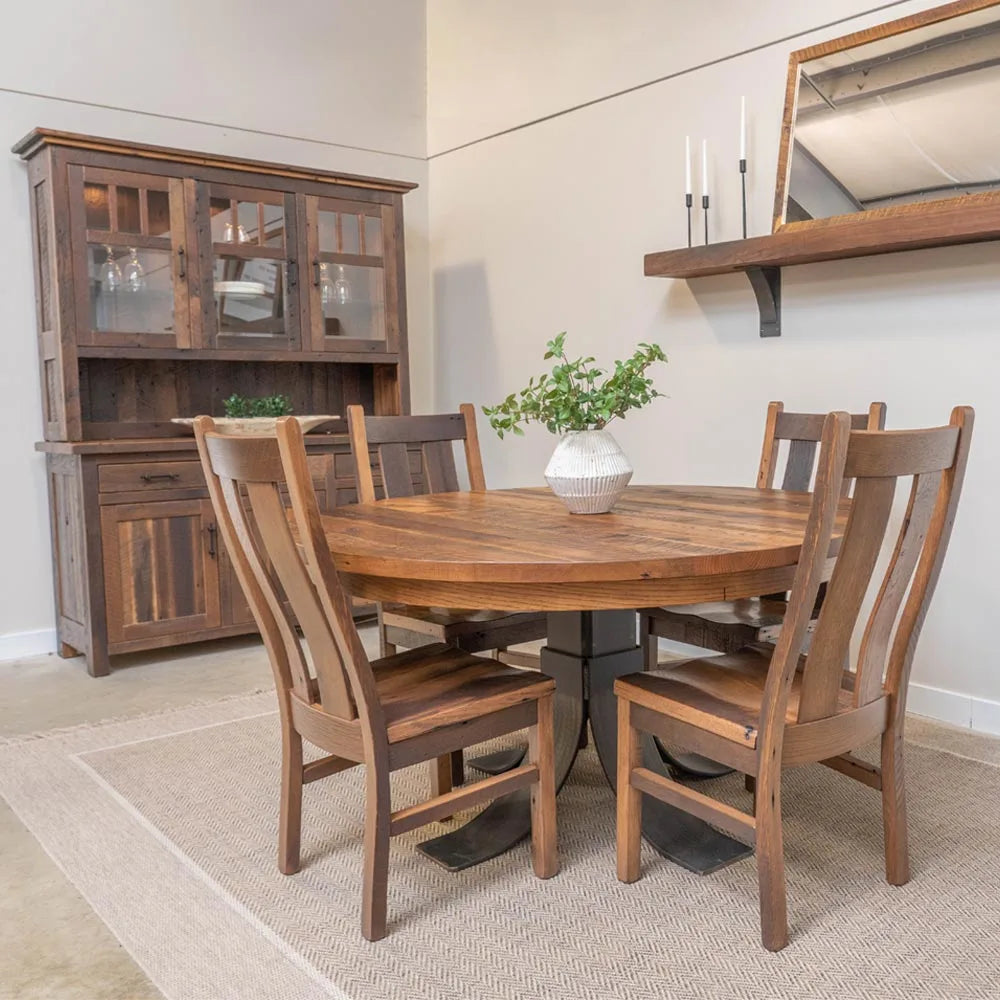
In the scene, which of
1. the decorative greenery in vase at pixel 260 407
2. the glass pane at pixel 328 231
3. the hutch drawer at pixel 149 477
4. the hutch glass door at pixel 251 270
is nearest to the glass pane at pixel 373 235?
the glass pane at pixel 328 231

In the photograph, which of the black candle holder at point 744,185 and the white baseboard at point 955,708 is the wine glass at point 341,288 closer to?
the black candle holder at point 744,185

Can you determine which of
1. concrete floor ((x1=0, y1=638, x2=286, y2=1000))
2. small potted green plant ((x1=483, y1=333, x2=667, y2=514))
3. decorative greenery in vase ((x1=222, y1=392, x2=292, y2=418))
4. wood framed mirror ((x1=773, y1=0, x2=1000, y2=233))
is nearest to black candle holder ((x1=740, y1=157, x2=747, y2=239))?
wood framed mirror ((x1=773, y1=0, x2=1000, y2=233))

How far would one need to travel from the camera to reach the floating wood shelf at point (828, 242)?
2559 millimetres

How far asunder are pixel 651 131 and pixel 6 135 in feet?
7.93

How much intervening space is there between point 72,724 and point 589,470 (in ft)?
6.22

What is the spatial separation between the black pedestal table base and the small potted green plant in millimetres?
322

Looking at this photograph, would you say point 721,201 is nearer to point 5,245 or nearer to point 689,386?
point 689,386

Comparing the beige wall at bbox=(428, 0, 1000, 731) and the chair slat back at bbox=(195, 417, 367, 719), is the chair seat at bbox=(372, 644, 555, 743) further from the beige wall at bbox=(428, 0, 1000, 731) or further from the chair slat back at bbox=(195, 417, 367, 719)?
the beige wall at bbox=(428, 0, 1000, 731)

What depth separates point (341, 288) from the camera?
4.04m

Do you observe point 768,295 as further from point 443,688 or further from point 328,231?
point 443,688

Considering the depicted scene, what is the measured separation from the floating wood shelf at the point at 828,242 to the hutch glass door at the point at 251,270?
148 centimetres

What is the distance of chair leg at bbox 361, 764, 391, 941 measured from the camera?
1.69m

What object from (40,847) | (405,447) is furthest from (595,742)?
(40,847)

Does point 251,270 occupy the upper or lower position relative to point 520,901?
upper
